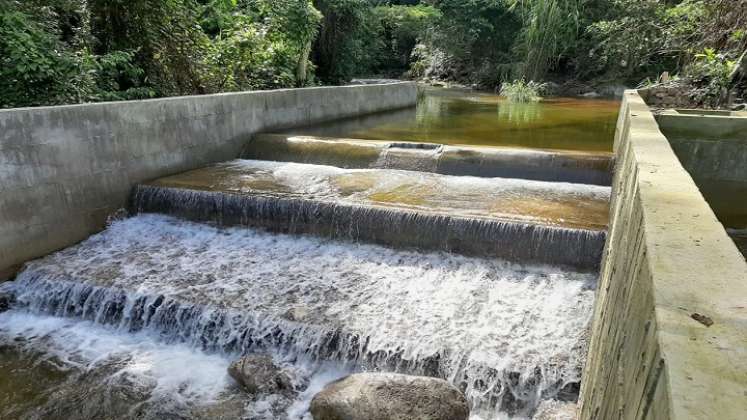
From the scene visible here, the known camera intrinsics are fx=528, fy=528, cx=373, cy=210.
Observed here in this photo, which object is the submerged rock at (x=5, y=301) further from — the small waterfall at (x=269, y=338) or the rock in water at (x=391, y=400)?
the rock in water at (x=391, y=400)

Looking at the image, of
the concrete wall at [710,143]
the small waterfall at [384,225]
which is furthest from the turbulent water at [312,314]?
the concrete wall at [710,143]

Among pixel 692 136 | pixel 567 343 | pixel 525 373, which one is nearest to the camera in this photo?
pixel 525 373

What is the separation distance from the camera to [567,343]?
3.73m

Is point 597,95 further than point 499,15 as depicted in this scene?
No

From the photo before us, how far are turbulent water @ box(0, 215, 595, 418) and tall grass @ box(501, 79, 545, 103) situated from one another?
1322 cm

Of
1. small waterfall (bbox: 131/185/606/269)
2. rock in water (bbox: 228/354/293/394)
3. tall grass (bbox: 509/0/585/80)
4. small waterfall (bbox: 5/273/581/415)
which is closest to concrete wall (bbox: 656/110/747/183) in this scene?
small waterfall (bbox: 131/185/606/269)

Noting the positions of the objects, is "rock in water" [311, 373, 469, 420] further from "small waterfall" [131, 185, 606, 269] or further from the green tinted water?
the green tinted water

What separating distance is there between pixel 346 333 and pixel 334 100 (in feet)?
24.7

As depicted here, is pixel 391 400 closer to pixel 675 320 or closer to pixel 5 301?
pixel 675 320

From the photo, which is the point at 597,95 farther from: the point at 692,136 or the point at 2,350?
the point at 2,350

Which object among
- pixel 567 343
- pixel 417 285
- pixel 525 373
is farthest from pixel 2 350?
pixel 567 343

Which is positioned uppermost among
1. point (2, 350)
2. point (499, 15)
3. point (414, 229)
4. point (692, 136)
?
point (499, 15)

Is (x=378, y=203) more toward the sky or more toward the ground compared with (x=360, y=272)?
more toward the sky

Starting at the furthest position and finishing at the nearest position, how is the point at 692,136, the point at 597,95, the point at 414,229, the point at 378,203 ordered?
the point at 597,95 < the point at 692,136 < the point at 378,203 < the point at 414,229
